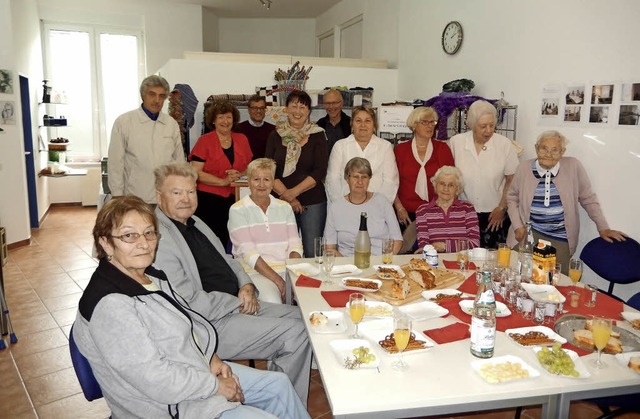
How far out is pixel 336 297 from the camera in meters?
2.22

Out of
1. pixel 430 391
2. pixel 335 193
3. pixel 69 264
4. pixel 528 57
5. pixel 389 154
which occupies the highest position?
pixel 528 57

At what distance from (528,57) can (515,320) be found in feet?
10.4

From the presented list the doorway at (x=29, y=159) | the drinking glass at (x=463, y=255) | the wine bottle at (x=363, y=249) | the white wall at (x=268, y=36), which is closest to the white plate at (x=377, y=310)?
the wine bottle at (x=363, y=249)

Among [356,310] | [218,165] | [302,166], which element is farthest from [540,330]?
[218,165]

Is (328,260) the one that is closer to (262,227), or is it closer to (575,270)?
(262,227)

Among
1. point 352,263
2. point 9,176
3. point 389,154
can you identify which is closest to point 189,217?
point 352,263

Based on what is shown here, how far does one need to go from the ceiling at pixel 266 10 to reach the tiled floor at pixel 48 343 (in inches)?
200

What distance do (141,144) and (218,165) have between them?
0.61 metres

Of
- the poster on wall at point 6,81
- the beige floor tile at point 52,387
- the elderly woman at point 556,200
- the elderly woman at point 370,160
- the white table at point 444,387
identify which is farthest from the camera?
the poster on wall at point 6,81

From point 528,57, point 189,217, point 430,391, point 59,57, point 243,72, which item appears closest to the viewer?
point 430,391

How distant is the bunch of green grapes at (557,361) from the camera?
5.15 feet

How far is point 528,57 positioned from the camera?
14.5 feet

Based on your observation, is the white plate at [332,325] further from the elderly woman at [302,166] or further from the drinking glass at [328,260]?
the elderly woman at [302,166]

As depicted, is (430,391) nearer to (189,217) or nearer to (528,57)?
(189,217)
